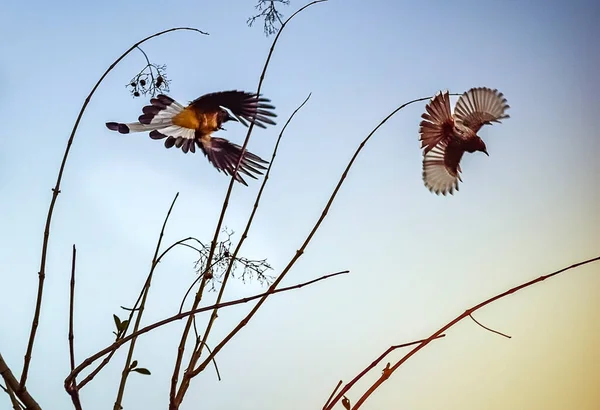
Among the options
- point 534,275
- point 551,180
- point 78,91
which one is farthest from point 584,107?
point 78,91

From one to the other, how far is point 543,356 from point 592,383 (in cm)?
10

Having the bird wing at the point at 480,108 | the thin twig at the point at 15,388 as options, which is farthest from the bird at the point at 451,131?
the thin twig at the point at 15,388

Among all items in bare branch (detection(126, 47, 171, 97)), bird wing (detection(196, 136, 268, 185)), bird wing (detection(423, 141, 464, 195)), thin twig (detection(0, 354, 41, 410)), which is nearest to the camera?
thin twig (detection(0, 354, 41, 410))

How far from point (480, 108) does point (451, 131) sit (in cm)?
15

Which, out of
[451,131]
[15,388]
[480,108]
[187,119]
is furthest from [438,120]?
[15,388]

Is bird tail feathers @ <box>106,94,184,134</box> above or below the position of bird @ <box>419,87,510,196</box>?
below

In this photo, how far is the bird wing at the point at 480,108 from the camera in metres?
0.75

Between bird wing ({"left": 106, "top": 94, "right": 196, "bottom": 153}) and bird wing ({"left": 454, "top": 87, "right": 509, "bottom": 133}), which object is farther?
bird wing ({"left": 454, "top": 87, "right": 509, "bottom": 133})

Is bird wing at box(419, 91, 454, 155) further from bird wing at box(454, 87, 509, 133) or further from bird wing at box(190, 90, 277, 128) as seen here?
→ bird wing at box(190, 90, 277, 128)

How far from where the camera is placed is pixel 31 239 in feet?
2.31

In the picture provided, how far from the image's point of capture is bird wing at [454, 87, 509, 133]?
0.75 m

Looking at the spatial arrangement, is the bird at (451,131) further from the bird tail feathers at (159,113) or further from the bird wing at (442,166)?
the bird tail feathers at (159,113)

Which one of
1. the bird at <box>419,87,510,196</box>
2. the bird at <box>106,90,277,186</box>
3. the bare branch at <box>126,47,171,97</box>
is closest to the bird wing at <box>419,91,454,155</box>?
the bird at <box>419,87,510,196</box>

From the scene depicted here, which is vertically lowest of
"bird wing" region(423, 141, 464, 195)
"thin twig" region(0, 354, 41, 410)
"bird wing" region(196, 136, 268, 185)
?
"thin twig" region(0, 354, 41, 410)
